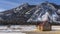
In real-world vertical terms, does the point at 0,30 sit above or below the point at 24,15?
below

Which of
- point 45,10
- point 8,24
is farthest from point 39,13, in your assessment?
point 8,24

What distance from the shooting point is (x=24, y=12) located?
7.69ft

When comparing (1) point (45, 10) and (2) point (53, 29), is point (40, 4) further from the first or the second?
(2) point (53, 29)

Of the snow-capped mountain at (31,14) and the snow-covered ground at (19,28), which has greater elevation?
the snow-capped mountain at (31,14)

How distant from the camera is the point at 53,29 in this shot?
7.51 ft

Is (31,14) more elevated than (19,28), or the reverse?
(31,14)

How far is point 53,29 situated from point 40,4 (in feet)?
1.27

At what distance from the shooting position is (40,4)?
2.35 metres

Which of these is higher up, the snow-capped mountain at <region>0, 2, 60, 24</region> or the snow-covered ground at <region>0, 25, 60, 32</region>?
the snow-capped mountain at <region>0, 2, 60, 24</region>

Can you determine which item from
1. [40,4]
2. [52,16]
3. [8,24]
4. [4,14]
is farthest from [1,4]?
[52,16]

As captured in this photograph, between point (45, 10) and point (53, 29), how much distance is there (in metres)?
0.29

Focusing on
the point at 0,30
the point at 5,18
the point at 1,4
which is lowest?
the point at 0,30

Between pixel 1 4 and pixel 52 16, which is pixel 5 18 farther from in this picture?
pixel 52 16

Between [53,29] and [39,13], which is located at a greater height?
[39,13]
